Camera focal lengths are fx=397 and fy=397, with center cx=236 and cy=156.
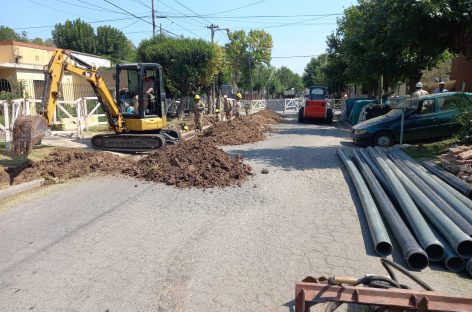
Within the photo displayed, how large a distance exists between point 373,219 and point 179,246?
9.51ft

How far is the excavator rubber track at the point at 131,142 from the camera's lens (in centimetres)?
1367

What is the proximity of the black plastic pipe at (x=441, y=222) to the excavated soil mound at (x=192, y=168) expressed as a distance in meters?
3.68

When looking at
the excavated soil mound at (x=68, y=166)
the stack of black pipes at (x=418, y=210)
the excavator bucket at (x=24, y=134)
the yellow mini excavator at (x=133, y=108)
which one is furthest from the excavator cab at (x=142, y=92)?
the stack of black pipes at (x=418, y=210)

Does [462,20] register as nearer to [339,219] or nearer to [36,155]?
[339,219]

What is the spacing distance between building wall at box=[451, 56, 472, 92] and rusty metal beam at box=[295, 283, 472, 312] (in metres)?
18.2

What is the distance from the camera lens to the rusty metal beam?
3094 mm

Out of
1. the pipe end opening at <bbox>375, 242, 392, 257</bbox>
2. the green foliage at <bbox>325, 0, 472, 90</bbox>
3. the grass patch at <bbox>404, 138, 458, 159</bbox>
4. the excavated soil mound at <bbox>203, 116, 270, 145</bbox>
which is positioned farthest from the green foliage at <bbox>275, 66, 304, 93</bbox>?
the pipe end opening at <bbox>375, 242, 392, 257</bbox>

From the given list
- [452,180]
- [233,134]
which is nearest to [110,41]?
[233,134]

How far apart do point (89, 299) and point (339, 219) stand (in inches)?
160

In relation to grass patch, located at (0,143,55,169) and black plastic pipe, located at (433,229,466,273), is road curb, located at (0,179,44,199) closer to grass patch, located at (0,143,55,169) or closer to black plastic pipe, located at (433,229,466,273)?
grass patch, located at (0,143,55,169)

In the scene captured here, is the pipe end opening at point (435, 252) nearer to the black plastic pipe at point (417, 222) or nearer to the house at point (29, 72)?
the black plastic pipe at point (417, 222)

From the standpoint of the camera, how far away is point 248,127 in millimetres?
18609

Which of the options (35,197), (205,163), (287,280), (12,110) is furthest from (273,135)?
(287,280)

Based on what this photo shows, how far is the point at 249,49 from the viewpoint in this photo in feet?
248
